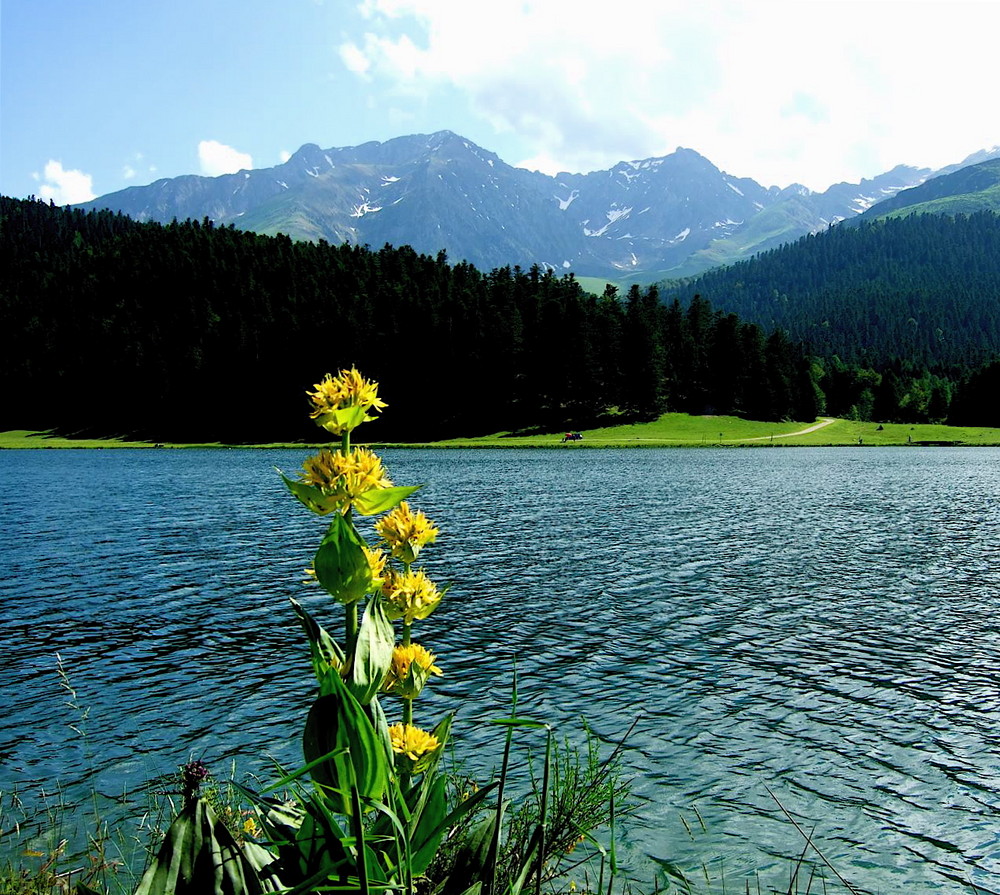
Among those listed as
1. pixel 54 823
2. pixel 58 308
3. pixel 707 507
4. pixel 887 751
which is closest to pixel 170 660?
pixel 54 823

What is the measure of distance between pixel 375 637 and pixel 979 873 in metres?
9.72

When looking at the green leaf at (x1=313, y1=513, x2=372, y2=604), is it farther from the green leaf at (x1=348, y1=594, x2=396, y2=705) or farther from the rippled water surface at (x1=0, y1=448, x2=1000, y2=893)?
the rippled water surface at (x1=0, y1=448, x2=1000, y2=893)

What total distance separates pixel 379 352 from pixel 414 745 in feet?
477

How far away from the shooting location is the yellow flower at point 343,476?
366cm

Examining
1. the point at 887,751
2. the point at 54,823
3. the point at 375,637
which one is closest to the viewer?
the point at 375,637

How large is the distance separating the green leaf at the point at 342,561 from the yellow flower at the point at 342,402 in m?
0.47

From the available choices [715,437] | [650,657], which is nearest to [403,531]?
[650,657]

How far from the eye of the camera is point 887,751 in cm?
1281

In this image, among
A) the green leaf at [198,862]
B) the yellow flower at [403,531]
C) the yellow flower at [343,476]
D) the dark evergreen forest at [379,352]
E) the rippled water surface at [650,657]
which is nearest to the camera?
the green leaf at [198,862]

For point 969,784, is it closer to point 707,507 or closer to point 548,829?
point 548,829

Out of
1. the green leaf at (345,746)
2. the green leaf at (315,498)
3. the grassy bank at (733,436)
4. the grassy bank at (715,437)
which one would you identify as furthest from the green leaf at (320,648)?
the grassy bank at (733,436)

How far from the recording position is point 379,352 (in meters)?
147

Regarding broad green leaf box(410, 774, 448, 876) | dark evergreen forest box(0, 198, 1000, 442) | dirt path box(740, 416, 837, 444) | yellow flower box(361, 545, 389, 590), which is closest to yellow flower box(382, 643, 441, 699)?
broad green leaf box(410, 774, 448, 876)

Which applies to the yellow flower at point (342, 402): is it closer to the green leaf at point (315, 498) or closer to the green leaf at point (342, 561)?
the green leaf at point (315, 498)
